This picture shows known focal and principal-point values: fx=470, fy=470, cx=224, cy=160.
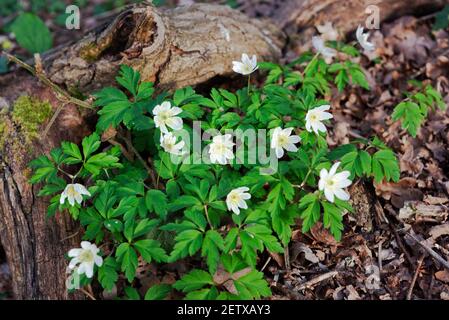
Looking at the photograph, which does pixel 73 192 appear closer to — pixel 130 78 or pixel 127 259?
pixel 127 259

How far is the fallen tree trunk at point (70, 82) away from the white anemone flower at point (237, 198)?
3.64 ft

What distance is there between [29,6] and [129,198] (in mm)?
4530

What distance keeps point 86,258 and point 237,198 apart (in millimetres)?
919

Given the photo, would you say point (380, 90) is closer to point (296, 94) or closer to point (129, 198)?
point (296, 94)

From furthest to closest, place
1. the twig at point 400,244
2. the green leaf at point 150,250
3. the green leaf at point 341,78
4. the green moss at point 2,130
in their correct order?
1. the green leaf at point 341,78
2. the green moss at point 2,130
3. the twig at point 400,244
4. the green leaf at point 150,250

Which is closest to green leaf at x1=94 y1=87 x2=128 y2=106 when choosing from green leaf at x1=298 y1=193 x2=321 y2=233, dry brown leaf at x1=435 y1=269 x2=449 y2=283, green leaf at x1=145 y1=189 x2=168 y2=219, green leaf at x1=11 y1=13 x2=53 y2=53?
green leaf at x1=145 y1=189 x2=168 y2=219

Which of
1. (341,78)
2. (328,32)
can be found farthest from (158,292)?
(328,32)

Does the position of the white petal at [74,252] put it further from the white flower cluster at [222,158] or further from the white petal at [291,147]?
the white petal at [291,147]

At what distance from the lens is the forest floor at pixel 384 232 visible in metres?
2.95

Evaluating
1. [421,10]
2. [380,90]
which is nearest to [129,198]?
[380,90]

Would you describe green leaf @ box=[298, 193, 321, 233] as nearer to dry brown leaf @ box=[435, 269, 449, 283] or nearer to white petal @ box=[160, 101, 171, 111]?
dry brown leaf @ box=[435, 269, 449, 283]

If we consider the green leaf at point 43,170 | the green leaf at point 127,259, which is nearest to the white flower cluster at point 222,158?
the green leaf at point 127,259

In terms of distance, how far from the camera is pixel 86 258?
8.66 ft

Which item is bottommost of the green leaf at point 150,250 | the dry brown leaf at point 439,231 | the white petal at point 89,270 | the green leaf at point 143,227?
the dry brown leaf at point 439,231
